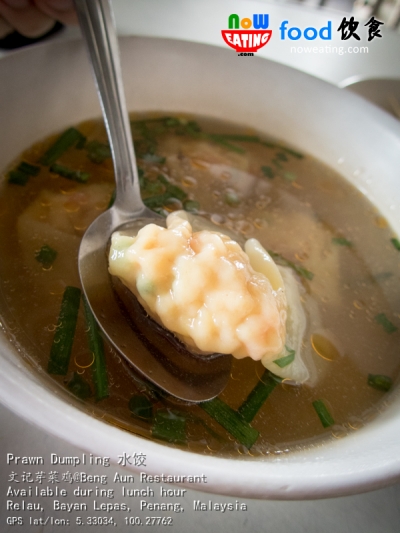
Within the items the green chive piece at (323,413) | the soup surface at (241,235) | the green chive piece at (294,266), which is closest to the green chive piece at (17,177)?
the soup surface at (241,235)

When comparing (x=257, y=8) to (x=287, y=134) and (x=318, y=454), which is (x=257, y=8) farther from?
(x=318, y=454)

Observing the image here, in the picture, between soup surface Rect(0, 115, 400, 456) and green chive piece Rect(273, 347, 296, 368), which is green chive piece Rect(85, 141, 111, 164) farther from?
green chive piece Rect(273, 347, 296, 368)

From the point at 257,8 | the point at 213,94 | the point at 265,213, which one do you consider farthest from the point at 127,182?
the point at 257,8

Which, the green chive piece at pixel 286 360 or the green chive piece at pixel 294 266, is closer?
the green chive piece at pixel 286 360

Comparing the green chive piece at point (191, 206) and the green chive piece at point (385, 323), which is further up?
the green chive piece at point (191, 206)

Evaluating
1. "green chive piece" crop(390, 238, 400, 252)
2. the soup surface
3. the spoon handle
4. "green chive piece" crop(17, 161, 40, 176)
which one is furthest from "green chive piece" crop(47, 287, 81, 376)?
"green chive piece" crop(390, 238, 400, 252)

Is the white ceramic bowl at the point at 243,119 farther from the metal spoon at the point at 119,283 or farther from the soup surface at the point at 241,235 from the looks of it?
the metal spoon at the point at 119,283
